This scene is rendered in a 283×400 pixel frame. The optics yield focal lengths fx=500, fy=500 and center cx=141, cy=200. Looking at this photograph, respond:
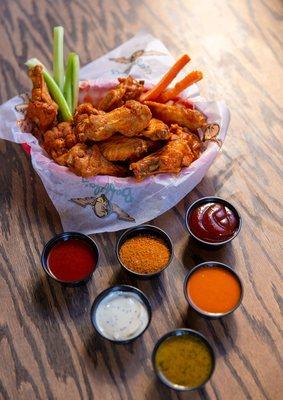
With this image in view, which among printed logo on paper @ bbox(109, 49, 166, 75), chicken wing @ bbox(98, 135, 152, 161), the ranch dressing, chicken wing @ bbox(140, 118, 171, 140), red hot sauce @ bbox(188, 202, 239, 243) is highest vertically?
printed logo on paper @ bbox(109, 49, 166, 75)

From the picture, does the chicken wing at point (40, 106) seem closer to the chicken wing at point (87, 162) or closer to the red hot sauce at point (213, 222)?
the chicken wing at point (87, 162)

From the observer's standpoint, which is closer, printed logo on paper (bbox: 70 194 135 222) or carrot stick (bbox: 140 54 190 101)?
printed logo on paper (bbox: 70 194 135 222)

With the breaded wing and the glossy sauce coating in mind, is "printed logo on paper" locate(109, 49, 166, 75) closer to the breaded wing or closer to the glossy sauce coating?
the breaded wing

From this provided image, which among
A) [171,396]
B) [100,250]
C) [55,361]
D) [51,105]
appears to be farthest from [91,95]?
[171,396]

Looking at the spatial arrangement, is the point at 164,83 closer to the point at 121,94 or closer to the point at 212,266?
the point at 121,94

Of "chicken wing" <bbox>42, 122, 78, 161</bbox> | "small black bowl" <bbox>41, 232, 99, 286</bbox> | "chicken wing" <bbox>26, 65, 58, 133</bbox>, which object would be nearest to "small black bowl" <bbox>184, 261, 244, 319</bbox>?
"small black bowl" <bbox>41, 232, 99, 286</bbox>

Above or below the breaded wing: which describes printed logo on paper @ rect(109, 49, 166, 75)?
above

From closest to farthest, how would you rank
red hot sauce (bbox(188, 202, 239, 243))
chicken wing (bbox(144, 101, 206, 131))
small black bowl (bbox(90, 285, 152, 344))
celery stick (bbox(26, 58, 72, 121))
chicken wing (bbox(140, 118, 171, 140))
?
small black bowl (bbox(90, 285, 152, 344)) < red hot sauce (bbox(188, 202, 239, 243)) < chicken wing (bbox(140, 118, 171, 140)) < chicken wing (bbox(144, 101, 206, 131)) < celery stick (bbox(26, 58, 72, 121))
